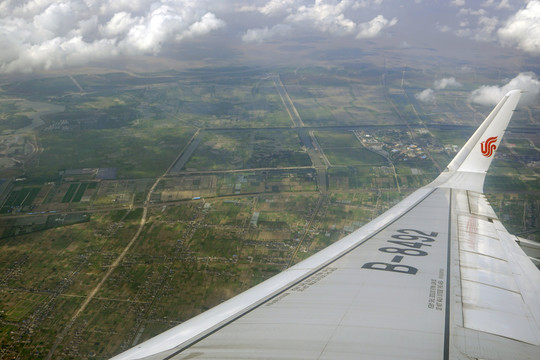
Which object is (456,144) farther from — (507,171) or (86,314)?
(86,314)

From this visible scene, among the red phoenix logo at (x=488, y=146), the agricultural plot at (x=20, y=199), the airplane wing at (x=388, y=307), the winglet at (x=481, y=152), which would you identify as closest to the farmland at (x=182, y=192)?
the agricultural plot at (x=20, y=199)

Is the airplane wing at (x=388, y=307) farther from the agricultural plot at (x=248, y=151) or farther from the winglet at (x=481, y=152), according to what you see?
the agricultural plot at (x=248, y=151)

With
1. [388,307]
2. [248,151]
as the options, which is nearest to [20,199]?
[248,151]

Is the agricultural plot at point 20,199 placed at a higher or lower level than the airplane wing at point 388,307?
A: lower

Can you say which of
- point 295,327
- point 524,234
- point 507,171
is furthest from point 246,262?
point 507,171

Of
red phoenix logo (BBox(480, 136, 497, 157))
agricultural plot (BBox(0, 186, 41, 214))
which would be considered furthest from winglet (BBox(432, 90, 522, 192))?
agricultural plot (BBox(0, 186, 41, 214))
